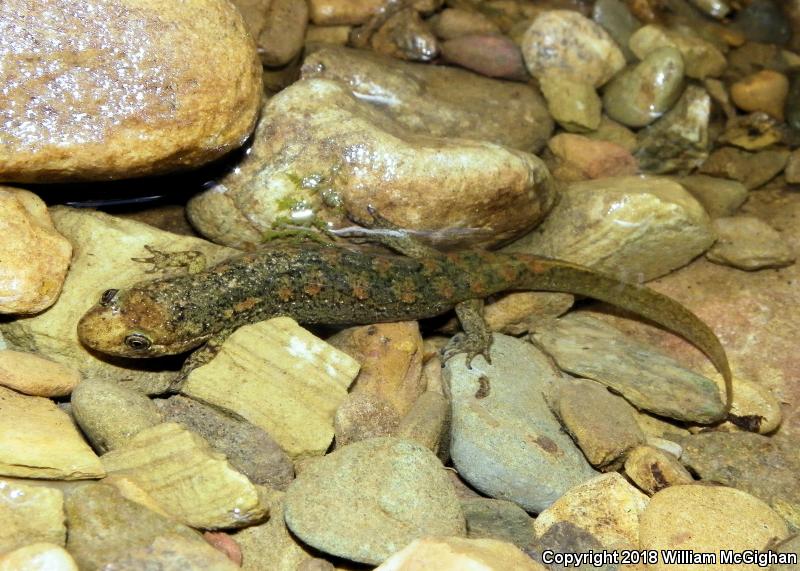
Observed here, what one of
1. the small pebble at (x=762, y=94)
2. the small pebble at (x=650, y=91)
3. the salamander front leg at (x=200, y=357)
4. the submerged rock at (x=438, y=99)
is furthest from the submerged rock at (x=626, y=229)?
the salamander front leg at (x=200, y=357)

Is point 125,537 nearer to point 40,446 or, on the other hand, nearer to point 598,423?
point 40,446

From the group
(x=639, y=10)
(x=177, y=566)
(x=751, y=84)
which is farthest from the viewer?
(x=639, y=10)

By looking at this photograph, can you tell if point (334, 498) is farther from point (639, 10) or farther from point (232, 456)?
point (639, 10)

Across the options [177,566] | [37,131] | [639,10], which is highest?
[37,131]

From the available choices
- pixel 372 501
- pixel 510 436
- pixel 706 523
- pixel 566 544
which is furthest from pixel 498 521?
pixel 706 523

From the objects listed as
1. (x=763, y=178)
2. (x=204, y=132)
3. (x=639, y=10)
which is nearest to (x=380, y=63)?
(x=204, y=132)

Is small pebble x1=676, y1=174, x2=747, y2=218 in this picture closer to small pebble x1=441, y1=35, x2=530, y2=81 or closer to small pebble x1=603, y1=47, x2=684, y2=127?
small pebble x1=603, y1=47, x2=684, y2=127

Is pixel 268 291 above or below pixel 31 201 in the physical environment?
below
